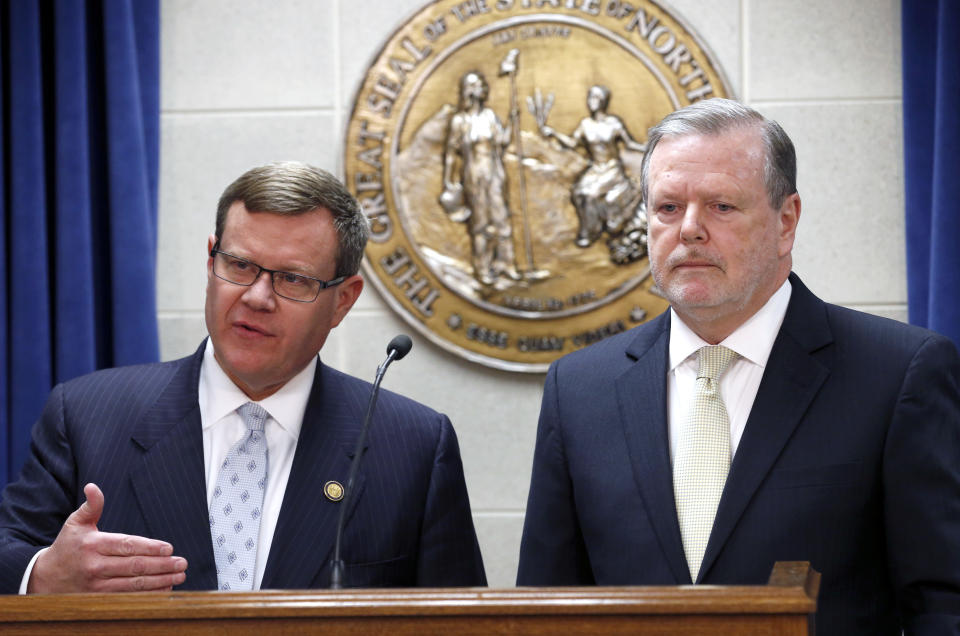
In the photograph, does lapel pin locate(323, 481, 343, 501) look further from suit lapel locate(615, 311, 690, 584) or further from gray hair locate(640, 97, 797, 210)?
gray hair locate(640, 97, 797, 210)

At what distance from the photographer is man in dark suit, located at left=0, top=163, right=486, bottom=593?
192 cm

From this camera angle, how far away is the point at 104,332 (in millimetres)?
3229

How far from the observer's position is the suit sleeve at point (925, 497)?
1.65m

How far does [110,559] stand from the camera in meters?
1.63

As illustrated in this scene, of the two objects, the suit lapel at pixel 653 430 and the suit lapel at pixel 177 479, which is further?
the suit lapel at pixel 177 479

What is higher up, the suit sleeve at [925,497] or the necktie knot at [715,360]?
the necktie knot at [715,360]

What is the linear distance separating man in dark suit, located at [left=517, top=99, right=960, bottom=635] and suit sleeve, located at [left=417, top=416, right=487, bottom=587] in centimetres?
13

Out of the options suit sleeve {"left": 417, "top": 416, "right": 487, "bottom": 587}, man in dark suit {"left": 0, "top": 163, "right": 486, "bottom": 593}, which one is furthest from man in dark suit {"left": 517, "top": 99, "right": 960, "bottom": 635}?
man in dark suit {"left": 0, "top": 163, "right": 486, "bottom": 593}

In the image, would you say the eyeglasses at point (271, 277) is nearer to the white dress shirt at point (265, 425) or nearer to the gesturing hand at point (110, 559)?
the white dress shirt at point (265, 425)

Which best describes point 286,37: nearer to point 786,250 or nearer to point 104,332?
point 104,332

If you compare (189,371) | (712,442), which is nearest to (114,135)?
(189,371)

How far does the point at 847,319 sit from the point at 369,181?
1693 millimetres

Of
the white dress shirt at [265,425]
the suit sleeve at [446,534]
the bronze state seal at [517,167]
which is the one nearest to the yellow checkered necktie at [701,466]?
the suit sleeve at [446,534]

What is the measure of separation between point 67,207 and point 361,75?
93 centimetres
